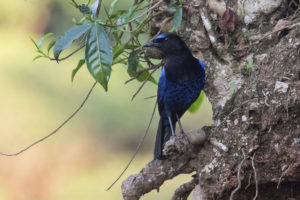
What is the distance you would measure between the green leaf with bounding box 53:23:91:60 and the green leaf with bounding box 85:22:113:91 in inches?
2.1

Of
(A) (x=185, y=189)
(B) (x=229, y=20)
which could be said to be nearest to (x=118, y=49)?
(B) (x=229, y=20)

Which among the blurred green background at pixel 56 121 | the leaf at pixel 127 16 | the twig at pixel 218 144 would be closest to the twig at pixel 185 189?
the twig at pixel 218 144

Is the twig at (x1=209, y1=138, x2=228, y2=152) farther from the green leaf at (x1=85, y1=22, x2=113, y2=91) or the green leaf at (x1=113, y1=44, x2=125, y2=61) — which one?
the green leaf at (x1=113, y1=44, x2=125, y2=61)

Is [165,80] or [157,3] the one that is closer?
[157,3]

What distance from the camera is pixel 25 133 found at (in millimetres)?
6086

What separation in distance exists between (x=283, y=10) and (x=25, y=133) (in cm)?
362

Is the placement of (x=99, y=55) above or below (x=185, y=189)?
above

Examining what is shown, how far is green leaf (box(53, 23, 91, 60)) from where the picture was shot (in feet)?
9.71

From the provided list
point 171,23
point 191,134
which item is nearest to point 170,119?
point 171,23

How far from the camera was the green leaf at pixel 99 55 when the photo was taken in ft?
9.67

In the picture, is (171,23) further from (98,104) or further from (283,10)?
(98,104)

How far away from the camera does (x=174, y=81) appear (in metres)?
4.05

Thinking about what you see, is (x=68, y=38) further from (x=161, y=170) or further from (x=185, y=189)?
(x=185, y=189)

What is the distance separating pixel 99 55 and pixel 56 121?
326 cm
